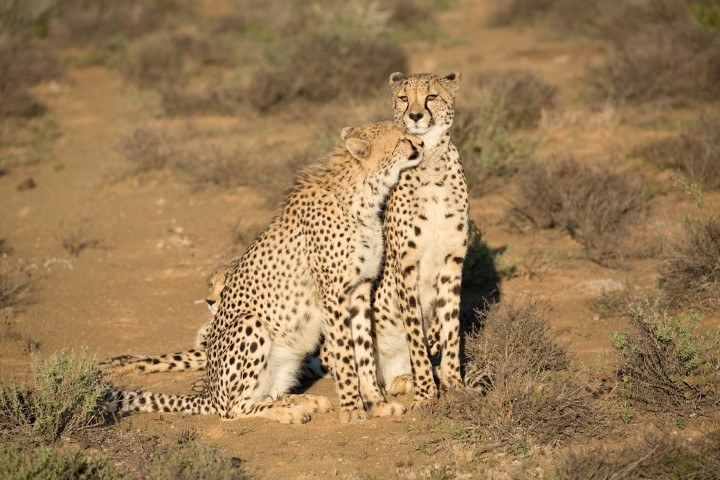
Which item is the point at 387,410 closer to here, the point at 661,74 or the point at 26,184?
the point at 26,184

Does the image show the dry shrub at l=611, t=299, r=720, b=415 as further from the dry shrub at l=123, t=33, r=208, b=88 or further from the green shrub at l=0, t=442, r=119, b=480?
the dry shrub at l=123, t=33, r=208, b=88

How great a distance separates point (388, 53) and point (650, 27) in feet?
11.5

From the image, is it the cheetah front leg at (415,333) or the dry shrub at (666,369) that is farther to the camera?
the cheetah front leg at (415,333)

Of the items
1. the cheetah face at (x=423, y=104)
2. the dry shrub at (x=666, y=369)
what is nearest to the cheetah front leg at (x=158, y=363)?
the cheetah face at (x=423, y=104)

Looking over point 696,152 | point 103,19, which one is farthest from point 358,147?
point 103,19

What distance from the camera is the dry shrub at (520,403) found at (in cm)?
425

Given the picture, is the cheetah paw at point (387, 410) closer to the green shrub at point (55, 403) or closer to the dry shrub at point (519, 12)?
the green shrub at point (55, 403)

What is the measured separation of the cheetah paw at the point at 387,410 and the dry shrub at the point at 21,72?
842 centimetres

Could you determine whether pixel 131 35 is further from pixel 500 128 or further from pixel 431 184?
pixel 431 184

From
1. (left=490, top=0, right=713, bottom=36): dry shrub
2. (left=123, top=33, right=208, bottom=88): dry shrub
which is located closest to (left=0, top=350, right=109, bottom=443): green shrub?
(left=123, top=33, right=208, bottom=88): dry shrub

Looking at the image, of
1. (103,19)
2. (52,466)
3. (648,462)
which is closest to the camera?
(648,462)

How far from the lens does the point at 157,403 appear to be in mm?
4938

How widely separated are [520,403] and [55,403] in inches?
85.6

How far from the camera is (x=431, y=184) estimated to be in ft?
16.1
